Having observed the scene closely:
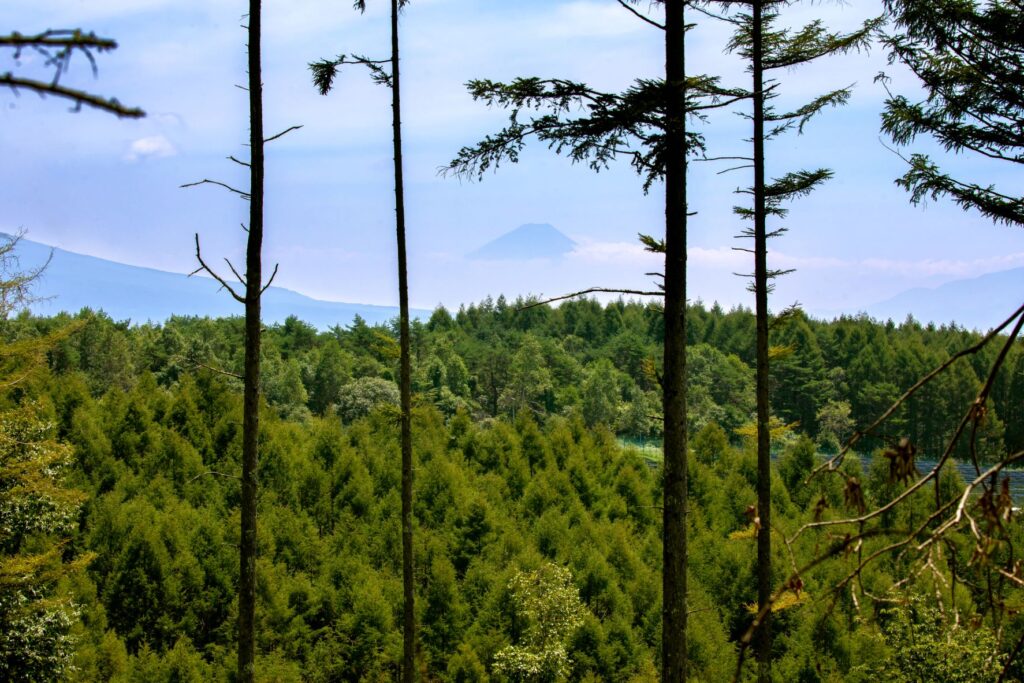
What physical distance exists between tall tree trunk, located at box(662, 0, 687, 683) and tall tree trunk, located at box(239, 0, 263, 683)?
335 cm

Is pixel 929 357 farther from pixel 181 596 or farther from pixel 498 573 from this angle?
pixel 181 596

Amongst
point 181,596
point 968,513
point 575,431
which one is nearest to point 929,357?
point 575,431

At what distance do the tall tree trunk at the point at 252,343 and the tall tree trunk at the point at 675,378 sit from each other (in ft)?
11.0

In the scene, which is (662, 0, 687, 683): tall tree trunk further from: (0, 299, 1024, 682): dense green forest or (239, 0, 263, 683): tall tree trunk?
(239, 0, 263, 683): tall tree trunk

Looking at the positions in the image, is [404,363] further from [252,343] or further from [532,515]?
[532,515]

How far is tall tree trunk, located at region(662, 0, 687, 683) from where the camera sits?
5.79 meters

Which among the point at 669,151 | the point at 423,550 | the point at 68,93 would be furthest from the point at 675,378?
the point at 423,550

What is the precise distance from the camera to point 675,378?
19.3 feet

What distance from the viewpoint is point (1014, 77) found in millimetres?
7133

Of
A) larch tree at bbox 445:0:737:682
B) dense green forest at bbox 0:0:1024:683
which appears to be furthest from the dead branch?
larch tree at bbox 445:0:737:682

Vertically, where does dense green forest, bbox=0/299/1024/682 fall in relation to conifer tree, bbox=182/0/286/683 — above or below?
below

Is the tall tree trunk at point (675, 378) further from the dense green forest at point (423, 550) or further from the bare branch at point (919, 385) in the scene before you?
the bare branch at point (919, 385)

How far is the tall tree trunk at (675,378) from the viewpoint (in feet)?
19.0

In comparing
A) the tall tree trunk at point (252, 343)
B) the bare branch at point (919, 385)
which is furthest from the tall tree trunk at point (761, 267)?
the bare branch at point (919, 385)
